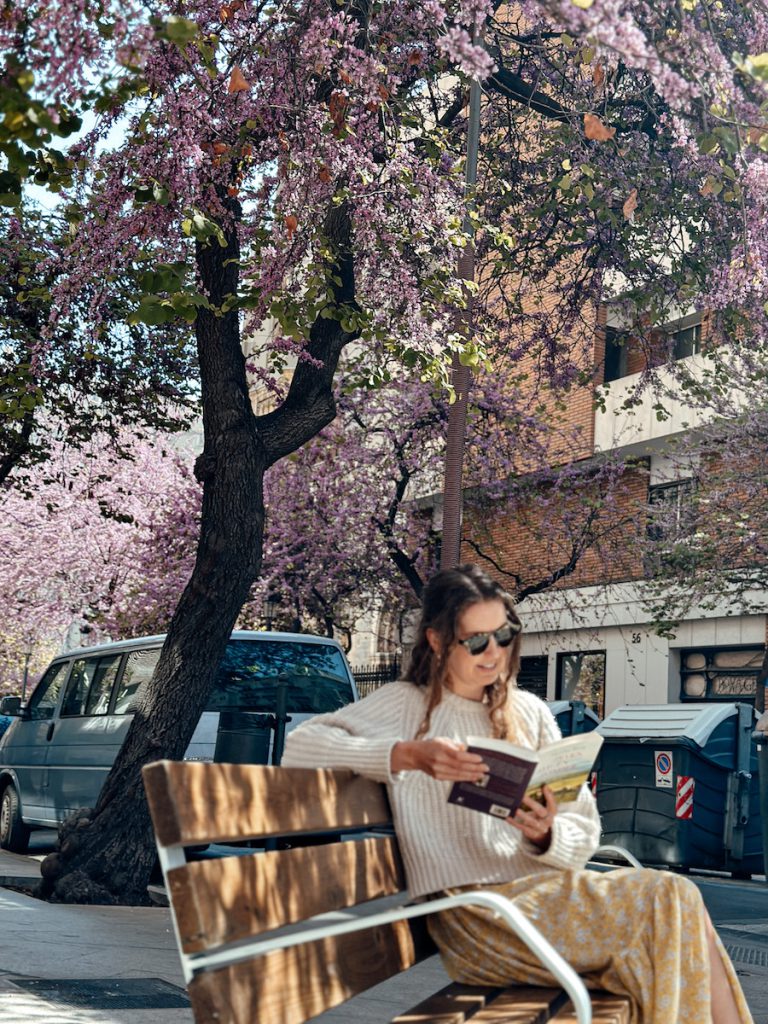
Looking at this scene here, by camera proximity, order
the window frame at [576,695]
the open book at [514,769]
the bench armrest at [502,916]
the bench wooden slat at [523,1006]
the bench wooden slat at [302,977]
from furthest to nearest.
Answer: the window frame at [576,695] < the open book at [514,769] < the bench wooden slat at [523,1006] < the bench armrest at [502,916] < the bench wooden slat at [302,977]

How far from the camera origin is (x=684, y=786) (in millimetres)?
16406

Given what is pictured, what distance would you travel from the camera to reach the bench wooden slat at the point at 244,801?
2848mm

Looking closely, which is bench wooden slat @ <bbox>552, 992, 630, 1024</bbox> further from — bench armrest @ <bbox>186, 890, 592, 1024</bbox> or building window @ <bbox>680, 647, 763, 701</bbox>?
building window @ <bbox>680, 647, 763, 701</bbox>

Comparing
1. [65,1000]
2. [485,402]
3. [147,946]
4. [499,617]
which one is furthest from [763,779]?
[485,402]

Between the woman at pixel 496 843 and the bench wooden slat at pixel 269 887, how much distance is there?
196 millimetres

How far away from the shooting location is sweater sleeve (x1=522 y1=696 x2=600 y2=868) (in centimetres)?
386

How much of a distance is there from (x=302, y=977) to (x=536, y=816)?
85 cm

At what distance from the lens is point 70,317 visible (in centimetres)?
1496

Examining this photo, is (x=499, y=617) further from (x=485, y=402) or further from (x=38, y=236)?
(x=485, y=402)

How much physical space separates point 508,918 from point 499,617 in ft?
3.55

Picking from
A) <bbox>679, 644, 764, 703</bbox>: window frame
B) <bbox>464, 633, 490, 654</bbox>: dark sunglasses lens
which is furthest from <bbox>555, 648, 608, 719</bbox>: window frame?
<bbox>464, 633, 490, 654</bbox>: dark sunglasses lens

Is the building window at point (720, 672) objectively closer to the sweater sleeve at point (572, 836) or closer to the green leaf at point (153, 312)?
the green leaf at point (153, 312)

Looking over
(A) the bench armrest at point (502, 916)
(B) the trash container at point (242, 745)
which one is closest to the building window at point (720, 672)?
(B) the trash container at point (242, 745)

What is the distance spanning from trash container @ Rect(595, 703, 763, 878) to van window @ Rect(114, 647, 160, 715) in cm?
587
